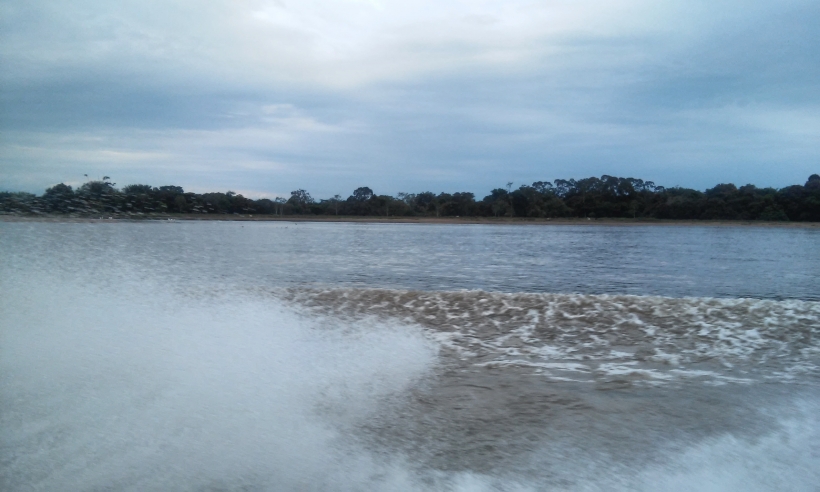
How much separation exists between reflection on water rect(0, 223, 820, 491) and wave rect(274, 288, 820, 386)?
4 centimetres

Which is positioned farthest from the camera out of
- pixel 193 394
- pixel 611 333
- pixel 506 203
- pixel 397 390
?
pixel 506 203

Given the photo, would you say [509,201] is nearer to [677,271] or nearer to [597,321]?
[677,271]

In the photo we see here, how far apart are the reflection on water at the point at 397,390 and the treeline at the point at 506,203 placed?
314cm

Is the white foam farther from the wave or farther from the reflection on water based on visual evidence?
the wave

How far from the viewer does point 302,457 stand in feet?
15.7

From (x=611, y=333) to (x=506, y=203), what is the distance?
92.9 meters

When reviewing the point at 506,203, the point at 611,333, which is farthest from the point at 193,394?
the point at 506,203

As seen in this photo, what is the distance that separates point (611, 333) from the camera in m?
8.29

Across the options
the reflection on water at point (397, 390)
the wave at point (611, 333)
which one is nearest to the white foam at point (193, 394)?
the reflection on water at point (397, 390)

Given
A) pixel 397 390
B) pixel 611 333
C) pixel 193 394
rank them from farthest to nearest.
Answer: pixel 611 333, pixel 397 390, pixel 193 394

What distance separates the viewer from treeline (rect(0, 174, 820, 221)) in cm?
1419

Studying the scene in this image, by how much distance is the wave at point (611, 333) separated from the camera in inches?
271

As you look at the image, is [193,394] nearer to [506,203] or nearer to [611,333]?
[611,333]

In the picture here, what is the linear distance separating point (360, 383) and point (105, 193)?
10984 mm
